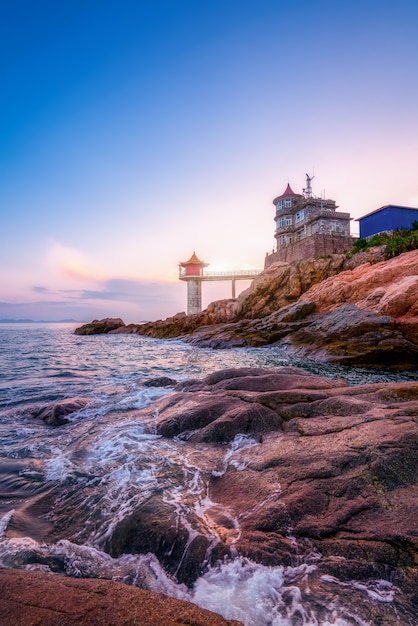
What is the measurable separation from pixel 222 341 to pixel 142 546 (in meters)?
19.9

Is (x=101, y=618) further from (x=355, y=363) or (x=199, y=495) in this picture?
(x=355, y=363)

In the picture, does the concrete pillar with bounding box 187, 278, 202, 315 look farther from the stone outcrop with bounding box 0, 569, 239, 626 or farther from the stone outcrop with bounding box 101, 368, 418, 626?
the stone outcrop with bounding box 0, 569, 239, 626

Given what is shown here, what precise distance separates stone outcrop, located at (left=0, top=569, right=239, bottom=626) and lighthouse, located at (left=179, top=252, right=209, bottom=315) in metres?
54.1

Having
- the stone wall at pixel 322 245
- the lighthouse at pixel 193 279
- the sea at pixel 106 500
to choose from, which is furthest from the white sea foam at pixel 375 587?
the lighthouse at pixel 193 279

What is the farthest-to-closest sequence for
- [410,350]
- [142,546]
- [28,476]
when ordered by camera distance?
[410,350] < [28,476] < [142,546]

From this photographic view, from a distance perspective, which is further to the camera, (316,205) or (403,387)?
(316,205)

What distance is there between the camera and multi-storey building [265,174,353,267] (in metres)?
39.9

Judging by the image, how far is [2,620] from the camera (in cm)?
174

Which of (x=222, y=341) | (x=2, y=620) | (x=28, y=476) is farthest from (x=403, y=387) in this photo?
(x=222, y=341)

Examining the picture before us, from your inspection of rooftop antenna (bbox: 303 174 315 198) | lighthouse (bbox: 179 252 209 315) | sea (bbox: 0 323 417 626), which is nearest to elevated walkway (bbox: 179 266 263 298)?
lighthouse (bbox: 179 252 209 315)

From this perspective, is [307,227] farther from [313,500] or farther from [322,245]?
[313,500]

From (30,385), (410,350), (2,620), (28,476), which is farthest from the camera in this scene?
(410,350)

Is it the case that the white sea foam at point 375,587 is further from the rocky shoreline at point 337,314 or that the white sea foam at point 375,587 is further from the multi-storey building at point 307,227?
the multi-storey building at point 307,227

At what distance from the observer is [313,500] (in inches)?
112
